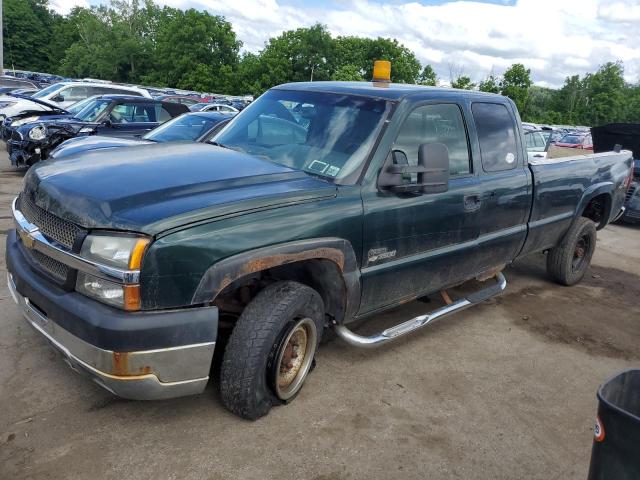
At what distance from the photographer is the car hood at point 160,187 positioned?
2553mm

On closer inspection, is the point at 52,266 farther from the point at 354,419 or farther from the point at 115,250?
the point at 354,419

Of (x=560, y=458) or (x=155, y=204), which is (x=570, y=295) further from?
(x=155, y=204)

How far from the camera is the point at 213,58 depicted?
66.2 metres

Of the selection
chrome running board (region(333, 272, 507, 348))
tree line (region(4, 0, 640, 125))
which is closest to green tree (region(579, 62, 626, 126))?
tree line (region(4, 0, 640, 125))

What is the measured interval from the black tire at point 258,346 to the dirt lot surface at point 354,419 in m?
0.17

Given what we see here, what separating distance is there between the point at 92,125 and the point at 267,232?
339 inches

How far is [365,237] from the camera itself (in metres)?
3.32

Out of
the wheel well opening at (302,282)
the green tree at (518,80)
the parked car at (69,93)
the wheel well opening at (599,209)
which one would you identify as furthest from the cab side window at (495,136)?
the green tree at (518,80)

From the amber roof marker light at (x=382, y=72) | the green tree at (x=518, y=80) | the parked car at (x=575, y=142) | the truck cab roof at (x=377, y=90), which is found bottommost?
the parked car at (x=575, y=142)

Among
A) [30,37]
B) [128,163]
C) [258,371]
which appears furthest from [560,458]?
[30,37]

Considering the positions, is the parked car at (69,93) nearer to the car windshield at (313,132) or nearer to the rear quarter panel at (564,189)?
the car windshield at (313,132)

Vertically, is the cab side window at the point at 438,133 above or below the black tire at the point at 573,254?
above

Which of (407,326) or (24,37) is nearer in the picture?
(407,326)

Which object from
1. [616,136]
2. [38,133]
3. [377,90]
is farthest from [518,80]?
[377,90]
